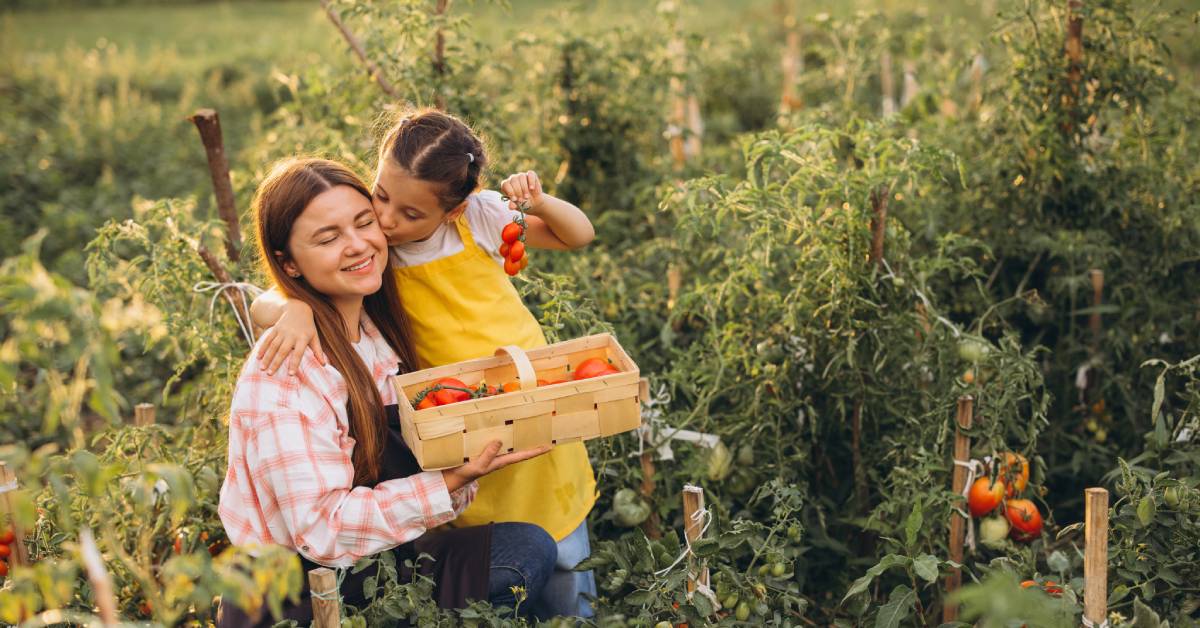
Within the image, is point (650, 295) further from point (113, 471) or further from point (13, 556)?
point (113, 471)

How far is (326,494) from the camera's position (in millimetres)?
1522

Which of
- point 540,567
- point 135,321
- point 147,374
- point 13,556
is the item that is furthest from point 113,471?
point 147,374

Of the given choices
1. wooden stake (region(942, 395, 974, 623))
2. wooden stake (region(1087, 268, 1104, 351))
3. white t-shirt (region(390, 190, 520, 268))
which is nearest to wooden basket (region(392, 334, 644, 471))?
white t-shirt (region(390, 190, 520, 268))

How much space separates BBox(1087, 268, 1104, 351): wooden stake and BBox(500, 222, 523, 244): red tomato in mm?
1514

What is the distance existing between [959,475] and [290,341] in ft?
4.35

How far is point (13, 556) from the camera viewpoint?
1.79m

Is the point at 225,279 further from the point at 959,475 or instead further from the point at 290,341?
the point at 959,475

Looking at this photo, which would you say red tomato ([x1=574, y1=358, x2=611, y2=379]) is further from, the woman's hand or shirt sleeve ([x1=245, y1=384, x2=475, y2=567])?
shirt sleeve ([x1=245, y1=384, x2=475, y2=567])

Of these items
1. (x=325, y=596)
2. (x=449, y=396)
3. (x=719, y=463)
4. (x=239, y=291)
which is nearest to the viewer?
(x=325, y=596)

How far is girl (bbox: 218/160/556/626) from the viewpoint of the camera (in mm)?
1522

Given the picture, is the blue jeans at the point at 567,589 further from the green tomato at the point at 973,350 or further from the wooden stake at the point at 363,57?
the wooden stake at the point at 363,57

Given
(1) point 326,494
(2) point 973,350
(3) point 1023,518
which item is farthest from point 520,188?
(3) point 1023,518

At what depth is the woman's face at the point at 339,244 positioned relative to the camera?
163 cm

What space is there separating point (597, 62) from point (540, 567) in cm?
186
